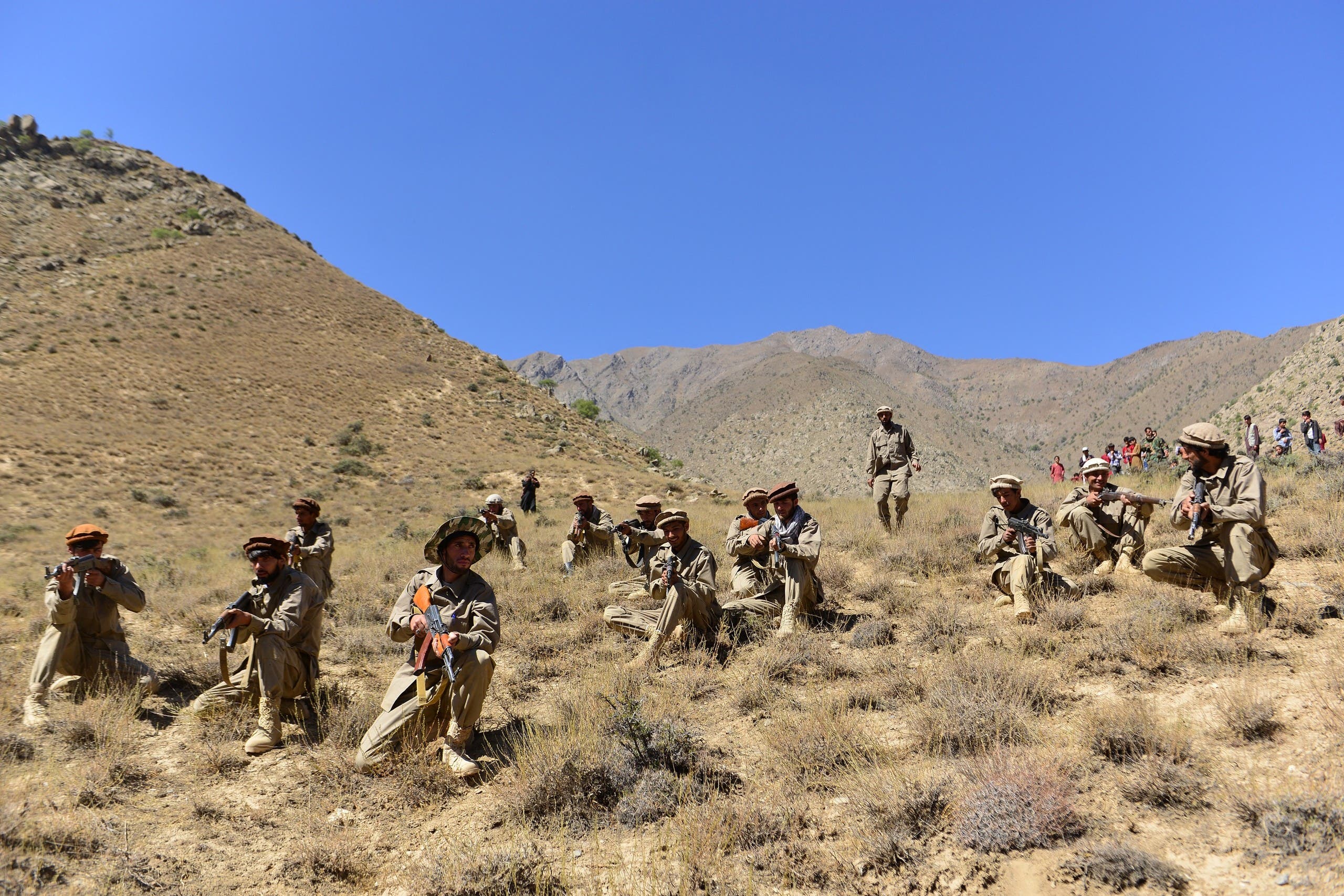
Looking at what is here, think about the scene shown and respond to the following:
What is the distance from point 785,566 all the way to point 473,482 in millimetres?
23631

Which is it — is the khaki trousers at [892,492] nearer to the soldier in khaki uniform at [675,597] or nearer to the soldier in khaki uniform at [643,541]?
the soldier in khaki uniform at [643,541]

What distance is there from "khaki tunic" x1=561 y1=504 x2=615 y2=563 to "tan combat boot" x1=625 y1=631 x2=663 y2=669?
4.58 meters

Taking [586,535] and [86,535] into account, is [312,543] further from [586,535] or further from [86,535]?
[586,535]

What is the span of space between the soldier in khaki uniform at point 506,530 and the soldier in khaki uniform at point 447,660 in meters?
6.03

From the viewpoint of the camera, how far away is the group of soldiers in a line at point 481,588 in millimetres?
4773

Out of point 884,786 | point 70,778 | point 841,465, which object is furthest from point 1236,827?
point 841,465

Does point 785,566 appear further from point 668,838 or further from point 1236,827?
point 1236,827

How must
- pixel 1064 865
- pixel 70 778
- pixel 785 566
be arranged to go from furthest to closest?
pixel 785 566 → pixel 70 778 → pixel 1064 865

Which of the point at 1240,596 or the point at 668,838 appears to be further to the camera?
the point at 1240,596

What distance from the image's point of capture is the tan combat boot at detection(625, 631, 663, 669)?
6.12 meters

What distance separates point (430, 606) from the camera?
4.75 m

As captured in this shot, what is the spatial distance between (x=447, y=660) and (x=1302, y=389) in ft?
189

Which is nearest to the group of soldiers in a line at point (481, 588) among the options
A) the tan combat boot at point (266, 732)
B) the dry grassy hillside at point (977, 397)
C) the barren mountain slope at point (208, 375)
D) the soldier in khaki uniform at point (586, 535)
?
the tan combat boot at point (266, 732)

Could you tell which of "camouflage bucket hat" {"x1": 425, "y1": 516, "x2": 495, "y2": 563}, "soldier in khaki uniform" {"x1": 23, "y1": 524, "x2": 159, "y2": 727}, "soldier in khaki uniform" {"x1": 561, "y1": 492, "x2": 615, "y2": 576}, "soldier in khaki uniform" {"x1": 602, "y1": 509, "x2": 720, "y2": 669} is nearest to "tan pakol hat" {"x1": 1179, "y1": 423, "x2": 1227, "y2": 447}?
"soldier in khaki uniform" {"x1": 602, "y1": 509, "x2": 720, "y2": 669}
